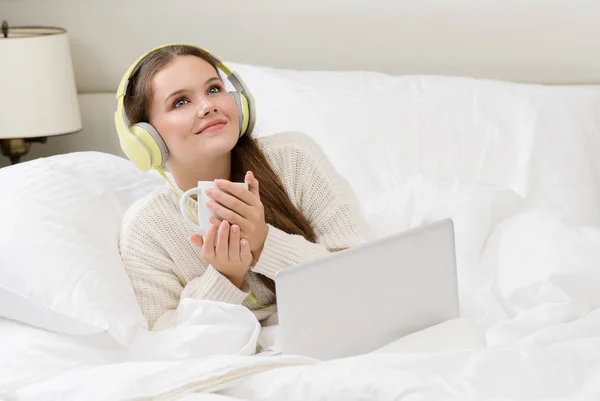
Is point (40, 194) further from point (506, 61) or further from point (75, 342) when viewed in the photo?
point (506, 61)

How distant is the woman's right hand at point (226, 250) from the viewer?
1.39 metres

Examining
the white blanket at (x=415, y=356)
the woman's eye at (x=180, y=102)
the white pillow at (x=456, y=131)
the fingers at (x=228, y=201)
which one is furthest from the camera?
the white pillow at (x=456, y=131)

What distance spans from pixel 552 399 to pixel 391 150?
3.35ft

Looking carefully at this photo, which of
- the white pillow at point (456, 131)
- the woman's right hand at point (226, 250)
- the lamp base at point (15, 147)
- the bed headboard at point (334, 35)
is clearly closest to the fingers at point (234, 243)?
the woman's right hand at point (226, 250)

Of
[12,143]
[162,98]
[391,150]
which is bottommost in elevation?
[12,143]

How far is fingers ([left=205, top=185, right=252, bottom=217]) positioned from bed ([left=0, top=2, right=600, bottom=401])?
16cm

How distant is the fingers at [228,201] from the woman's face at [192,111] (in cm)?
17

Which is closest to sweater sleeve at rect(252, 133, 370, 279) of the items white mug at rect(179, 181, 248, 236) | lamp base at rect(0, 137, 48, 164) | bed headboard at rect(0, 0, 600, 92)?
white mug at rect(179, 181, 248, 236)

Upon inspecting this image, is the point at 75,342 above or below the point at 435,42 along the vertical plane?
below

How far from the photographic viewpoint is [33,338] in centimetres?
143

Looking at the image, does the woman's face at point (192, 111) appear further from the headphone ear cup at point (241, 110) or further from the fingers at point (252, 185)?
the fingers at point (252, 185)

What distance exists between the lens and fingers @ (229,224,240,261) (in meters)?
1.39

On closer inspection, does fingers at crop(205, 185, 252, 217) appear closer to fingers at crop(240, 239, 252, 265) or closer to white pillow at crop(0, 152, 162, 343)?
fingers at crop(240, 239, 252, 265)

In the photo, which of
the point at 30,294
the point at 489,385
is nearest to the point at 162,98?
the point at 30,294
